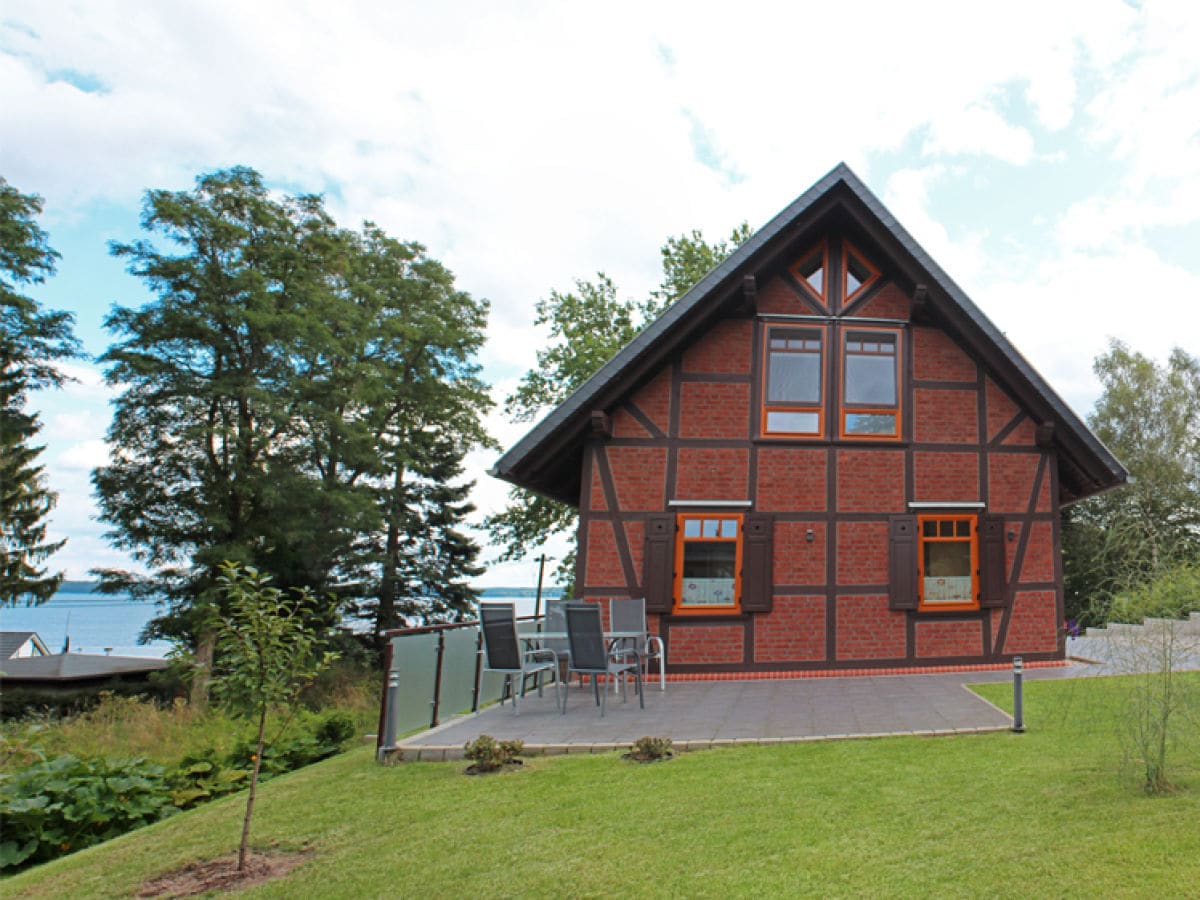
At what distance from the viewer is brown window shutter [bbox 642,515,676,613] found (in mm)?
9945

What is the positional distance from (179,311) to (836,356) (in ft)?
46.7

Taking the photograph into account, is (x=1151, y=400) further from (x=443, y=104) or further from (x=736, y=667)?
(x=443, y=104)

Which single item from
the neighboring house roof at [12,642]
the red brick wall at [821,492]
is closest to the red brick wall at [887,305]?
the red brick wall at [821,492]

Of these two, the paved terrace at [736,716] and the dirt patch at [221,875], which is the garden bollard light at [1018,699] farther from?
the dirt patch at [221,875]

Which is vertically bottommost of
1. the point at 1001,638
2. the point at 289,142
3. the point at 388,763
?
the point at 388,763

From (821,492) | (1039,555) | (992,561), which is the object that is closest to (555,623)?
(821,492)

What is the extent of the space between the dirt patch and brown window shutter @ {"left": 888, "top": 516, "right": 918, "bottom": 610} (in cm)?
793

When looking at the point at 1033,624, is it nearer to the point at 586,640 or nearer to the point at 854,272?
the point at 854,272

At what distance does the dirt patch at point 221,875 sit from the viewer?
3967 millimetres

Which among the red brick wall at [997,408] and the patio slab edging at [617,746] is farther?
the red brick wall at [997,408]

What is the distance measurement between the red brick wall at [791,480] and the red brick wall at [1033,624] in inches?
113

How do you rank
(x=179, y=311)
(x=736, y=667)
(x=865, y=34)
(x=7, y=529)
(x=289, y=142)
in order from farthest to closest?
(x=7, y=529) < (x=179, y=311) < (x=736, y=667) < (x=865, y=34) < (x=289, y=142)

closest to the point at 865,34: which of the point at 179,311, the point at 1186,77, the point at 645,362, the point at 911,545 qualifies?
the point at 1186,77

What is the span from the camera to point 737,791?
468 cm
